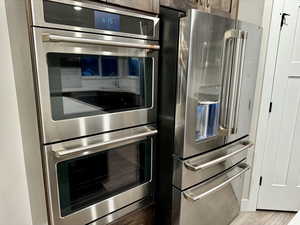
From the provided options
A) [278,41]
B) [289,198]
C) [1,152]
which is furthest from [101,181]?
[289,198]

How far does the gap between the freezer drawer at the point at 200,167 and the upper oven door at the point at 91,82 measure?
38 centimetres

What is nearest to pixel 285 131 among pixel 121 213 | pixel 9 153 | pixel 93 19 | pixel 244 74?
pixel 244 74

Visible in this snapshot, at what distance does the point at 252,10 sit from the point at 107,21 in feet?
4.50

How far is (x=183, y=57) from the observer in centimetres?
110

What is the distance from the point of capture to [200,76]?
3.80 feet

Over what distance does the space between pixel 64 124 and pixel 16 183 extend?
Answer: 0.37 meters

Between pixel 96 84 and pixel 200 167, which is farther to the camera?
pixel 200 167

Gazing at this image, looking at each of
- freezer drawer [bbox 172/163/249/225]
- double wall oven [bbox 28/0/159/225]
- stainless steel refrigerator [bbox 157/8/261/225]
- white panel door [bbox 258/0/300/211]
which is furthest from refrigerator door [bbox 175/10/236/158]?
white panel door [bbox 258/0/300/211]

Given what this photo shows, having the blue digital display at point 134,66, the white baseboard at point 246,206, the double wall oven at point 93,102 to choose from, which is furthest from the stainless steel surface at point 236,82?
the white baseboard at point 246,206

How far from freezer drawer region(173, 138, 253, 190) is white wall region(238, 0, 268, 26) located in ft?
3.61

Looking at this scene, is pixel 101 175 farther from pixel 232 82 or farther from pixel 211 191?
pixel 232 82

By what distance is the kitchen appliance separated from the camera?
0.83 metres

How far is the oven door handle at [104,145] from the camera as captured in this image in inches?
35.8

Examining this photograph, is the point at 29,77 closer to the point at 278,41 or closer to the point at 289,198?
the point at 278,41
